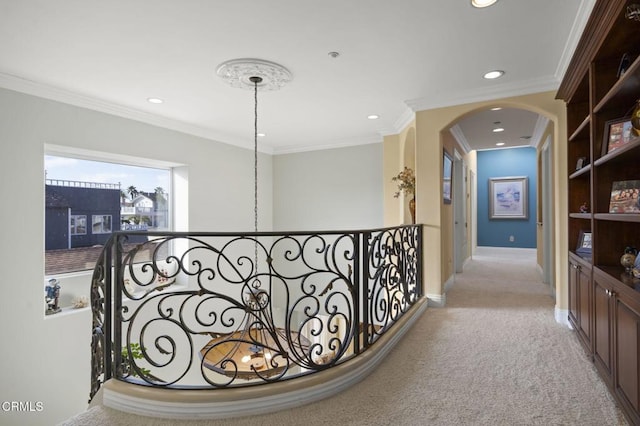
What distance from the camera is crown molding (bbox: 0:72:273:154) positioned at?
3.25m

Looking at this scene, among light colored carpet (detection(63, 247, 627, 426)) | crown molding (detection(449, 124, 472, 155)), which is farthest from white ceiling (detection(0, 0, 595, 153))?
light colored carpet (detection(63, 247, 627, 426))

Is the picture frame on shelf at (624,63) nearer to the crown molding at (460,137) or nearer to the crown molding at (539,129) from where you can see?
the crown molding at (539,129)

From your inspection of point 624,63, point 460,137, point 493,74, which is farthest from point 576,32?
point 460,137

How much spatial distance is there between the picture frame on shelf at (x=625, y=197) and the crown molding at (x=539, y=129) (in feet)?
9.05

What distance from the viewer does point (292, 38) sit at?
254cm

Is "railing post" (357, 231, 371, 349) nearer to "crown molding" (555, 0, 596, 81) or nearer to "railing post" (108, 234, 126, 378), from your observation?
"railing post" (108, 234, 126, 378)

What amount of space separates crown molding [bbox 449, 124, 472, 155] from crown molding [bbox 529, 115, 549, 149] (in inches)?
41.1

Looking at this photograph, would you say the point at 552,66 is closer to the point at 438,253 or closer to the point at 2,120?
the point at 438,253

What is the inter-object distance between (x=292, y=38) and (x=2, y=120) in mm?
2848

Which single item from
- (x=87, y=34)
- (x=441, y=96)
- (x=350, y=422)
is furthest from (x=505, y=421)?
(x=87, y=34)

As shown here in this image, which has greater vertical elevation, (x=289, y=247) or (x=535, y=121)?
(x=535, y=121)

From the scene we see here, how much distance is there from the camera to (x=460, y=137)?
5.79 meters

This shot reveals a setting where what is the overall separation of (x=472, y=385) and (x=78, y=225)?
4.30 metres

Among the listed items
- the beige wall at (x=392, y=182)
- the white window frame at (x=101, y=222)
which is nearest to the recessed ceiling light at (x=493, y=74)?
the beige wall at (x=392, y=182)
